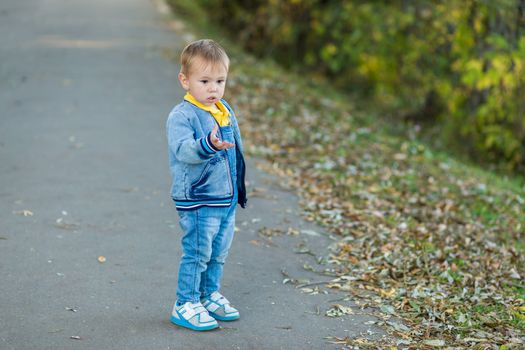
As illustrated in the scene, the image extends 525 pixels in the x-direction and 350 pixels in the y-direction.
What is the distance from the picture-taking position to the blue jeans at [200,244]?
4500 millimetres

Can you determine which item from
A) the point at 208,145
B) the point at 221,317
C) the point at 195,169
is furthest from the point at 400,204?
the point at 208,145

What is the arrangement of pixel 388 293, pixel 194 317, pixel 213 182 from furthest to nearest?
pixel 388 293 < pixel 194 317 < pixel 213 182

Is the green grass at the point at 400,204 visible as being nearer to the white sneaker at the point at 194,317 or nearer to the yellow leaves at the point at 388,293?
the yellow leaves at the point at 388,293

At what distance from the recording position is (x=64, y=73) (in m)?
13.5

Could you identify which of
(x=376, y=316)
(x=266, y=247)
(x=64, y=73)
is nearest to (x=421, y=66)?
(x=64, y=73)

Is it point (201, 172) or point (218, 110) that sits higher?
point (218, 110)

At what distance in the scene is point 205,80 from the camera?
4.39 metres

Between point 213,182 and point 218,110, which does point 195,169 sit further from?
point 218,110

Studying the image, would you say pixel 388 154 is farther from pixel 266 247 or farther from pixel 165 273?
pixel 165 273

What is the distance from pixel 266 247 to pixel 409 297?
1.45 metres

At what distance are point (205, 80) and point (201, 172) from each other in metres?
0.56

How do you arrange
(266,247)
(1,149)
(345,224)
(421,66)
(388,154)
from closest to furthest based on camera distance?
(266,247) < (345,224) < (1,149) < (388,154) < (421,66)

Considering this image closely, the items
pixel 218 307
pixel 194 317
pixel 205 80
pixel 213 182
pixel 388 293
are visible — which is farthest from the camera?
pixel 388 293

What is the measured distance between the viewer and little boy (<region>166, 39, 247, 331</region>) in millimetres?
4352
